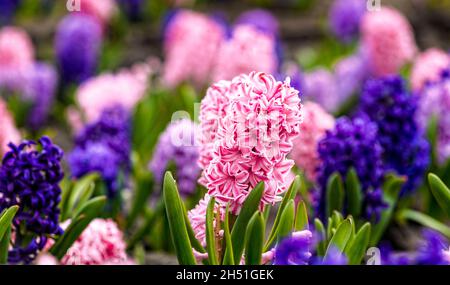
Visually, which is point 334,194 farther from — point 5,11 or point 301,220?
point 5,11

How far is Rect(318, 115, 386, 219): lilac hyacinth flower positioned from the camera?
2.39 meters

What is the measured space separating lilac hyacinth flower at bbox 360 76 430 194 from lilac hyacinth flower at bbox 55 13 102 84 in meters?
2.51

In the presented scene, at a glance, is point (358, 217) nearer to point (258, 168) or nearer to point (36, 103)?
point (258, 168)

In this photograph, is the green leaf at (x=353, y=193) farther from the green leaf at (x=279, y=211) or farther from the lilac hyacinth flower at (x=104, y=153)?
the lilac hyacinth flower at (x=104, y=153)

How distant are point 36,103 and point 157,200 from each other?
1584 mm

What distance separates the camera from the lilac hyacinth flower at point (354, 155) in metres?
2.39

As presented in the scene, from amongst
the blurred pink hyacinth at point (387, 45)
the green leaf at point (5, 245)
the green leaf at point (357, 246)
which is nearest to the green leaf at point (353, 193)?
the green leaf at point (357, 246)

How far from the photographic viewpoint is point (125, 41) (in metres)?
6.42

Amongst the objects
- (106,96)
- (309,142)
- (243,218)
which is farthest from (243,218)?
(106,96)

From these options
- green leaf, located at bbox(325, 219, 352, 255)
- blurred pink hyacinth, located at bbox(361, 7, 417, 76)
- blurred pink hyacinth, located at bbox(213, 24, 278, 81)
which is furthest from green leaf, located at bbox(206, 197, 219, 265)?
blurred pink hyacinth, located at bbox(361, 7, 417, 76)

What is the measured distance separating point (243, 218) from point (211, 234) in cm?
7

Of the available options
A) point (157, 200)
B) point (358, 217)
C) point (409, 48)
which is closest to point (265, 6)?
point (409, 48)

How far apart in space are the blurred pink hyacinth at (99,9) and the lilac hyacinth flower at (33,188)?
3.69 meters

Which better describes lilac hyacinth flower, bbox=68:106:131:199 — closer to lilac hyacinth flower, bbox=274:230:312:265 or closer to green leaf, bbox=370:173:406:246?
green leaf, bbox=370:173:406:246
